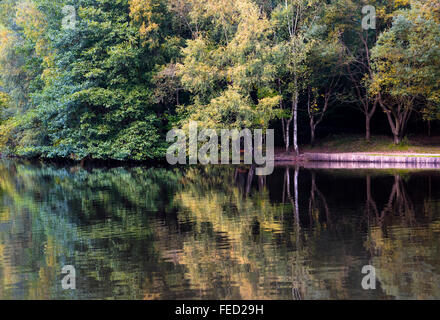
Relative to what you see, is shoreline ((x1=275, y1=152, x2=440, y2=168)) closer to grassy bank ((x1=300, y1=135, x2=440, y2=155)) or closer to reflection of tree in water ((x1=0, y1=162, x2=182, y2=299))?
grassy bank ((x1=300, y1=135, x2=440, y2=155))

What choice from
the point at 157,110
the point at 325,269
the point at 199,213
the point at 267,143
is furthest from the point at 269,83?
the point at 325,269

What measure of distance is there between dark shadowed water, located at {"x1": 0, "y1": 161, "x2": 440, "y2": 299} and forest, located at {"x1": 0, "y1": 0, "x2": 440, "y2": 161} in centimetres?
1249

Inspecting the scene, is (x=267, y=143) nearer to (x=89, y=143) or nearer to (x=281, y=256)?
(x=89, y=143)

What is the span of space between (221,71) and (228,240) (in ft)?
81.2

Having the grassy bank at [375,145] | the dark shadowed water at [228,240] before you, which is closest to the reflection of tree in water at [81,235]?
the dark shadowed water at [228,240]

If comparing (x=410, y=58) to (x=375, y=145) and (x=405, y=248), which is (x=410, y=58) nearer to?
(x=375, y=145)

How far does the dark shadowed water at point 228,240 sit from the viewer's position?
9531 mm

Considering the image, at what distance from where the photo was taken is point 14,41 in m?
47.8

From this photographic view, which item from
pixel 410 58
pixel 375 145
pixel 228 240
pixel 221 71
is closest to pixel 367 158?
pixel 375 145

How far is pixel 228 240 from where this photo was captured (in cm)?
1312

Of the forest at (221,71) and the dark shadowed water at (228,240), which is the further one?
the forest at (221,71)

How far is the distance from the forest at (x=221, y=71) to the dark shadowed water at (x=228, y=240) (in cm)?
1249

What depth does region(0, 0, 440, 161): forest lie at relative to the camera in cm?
3478

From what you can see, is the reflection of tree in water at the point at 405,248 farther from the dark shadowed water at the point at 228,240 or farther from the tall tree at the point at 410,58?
the tall tree at the point at 410,58
